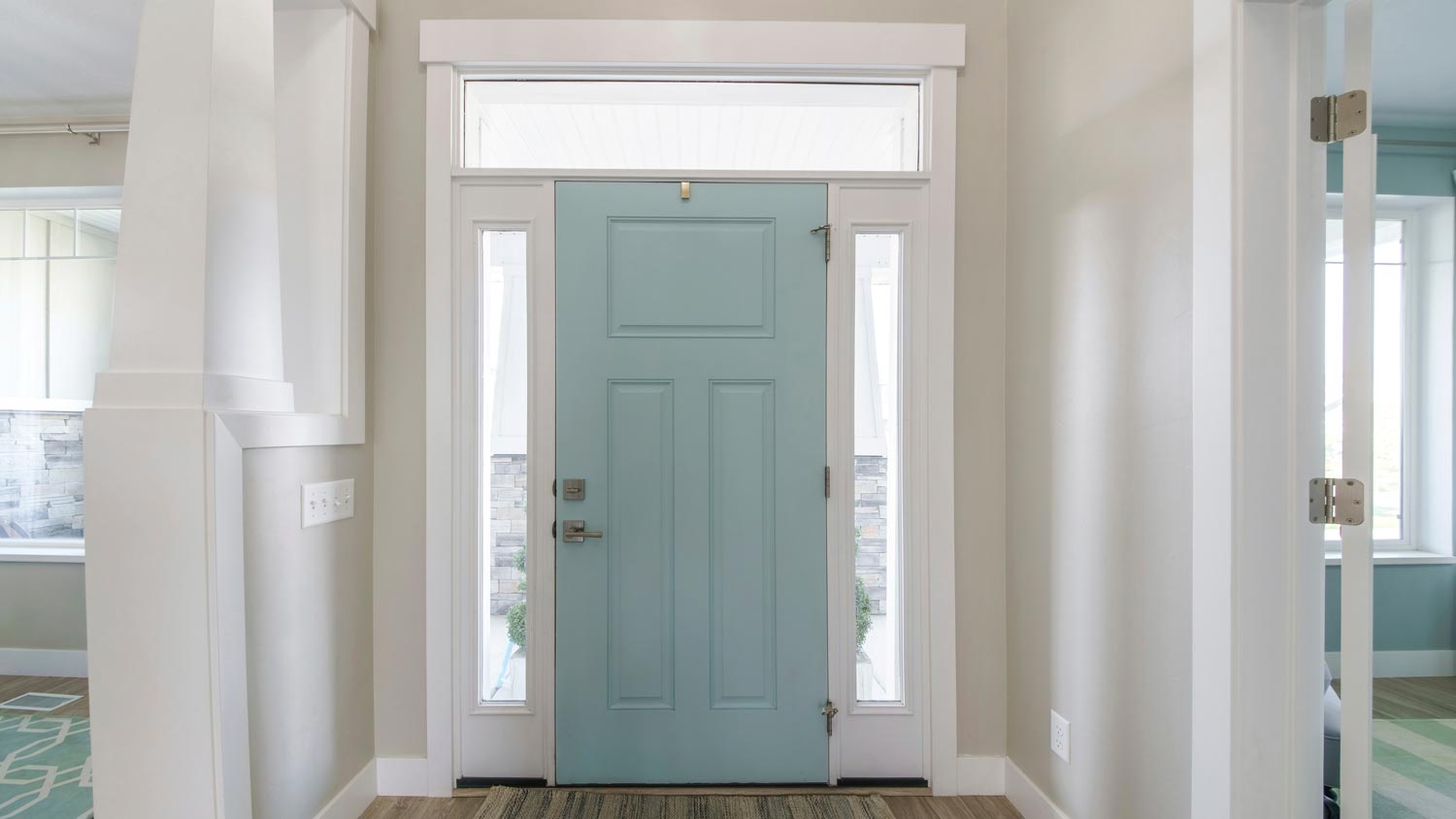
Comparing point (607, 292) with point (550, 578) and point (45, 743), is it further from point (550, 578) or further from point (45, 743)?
point (45, 743)

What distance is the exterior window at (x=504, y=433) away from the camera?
222 cm

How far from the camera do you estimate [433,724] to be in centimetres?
215

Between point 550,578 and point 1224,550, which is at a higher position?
point 1224,550

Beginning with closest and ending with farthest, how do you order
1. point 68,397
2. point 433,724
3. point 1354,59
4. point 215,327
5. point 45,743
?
point 1354,59, point 215,327, point 433,724, point 45,743, point 68,397

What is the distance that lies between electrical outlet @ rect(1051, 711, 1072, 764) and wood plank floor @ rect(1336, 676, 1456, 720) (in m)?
1.39

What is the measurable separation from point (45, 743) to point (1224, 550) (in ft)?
13.4

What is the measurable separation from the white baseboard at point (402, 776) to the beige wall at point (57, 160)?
315cm

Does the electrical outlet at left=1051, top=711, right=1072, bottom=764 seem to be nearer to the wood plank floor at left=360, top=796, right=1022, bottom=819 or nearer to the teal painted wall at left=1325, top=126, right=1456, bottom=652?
the wood plank floor at left=360, top=796, right=1022, bottom=819

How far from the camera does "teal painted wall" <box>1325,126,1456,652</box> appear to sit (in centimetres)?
244

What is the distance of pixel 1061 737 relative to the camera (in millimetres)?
1878

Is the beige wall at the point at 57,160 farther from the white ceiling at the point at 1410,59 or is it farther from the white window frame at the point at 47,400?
the white ceiling at the point at 1410,59

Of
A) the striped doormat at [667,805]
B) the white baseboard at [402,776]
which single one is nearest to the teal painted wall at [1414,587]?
the striped doormat at [667,805]

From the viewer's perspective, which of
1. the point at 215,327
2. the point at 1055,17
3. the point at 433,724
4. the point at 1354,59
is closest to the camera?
the point at 1354,59

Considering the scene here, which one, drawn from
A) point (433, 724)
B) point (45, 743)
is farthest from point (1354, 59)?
point (45, 743)
